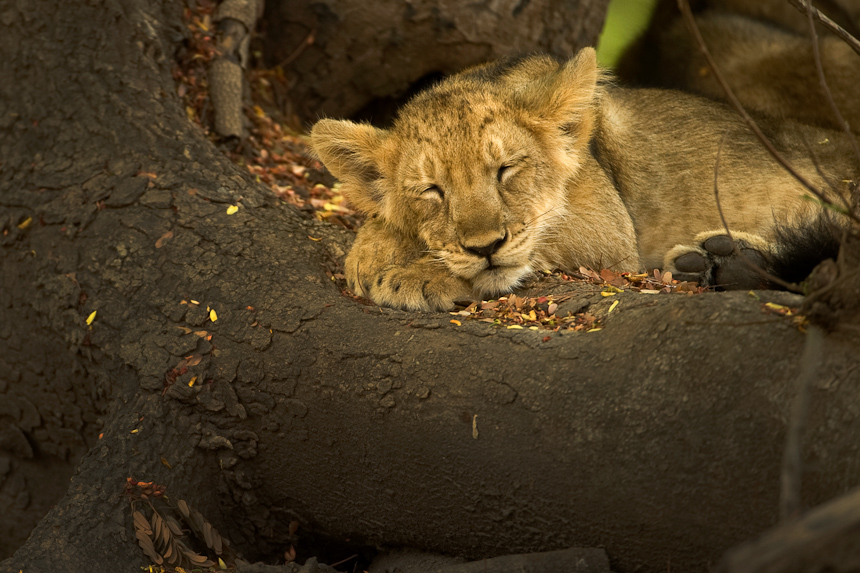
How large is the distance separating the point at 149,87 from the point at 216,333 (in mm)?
1572

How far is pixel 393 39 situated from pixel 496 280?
2.84 meters

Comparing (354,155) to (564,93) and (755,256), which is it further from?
(755,256)

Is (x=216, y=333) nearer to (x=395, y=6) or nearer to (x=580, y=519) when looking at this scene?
(x=580, y=519)

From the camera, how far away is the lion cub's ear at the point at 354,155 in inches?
128

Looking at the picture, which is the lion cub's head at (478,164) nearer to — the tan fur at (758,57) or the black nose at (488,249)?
the black nose at (488,249)

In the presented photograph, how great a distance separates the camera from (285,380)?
2.48 metres

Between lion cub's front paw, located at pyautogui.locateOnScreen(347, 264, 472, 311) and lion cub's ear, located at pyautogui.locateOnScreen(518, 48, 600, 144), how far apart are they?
825mm

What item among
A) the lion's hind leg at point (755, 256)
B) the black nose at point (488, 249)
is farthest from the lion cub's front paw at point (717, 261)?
the black nose at point (488, 249)

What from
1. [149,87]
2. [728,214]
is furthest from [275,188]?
[728,214]

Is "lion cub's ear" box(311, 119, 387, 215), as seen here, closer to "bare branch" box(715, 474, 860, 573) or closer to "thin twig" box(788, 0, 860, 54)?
"thin twig" box(788, 0, 860, 54)

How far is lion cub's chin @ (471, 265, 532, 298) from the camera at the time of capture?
2902 millimetres

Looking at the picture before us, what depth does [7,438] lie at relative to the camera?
348cm

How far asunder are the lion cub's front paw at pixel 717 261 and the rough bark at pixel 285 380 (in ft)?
2.26

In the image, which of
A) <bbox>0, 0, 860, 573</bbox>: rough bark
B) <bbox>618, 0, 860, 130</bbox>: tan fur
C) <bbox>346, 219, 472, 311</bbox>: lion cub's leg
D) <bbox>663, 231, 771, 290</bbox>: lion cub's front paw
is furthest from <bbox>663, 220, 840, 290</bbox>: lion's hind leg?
<bbox>618, 0, 860, 130</bbox>: tan fur
